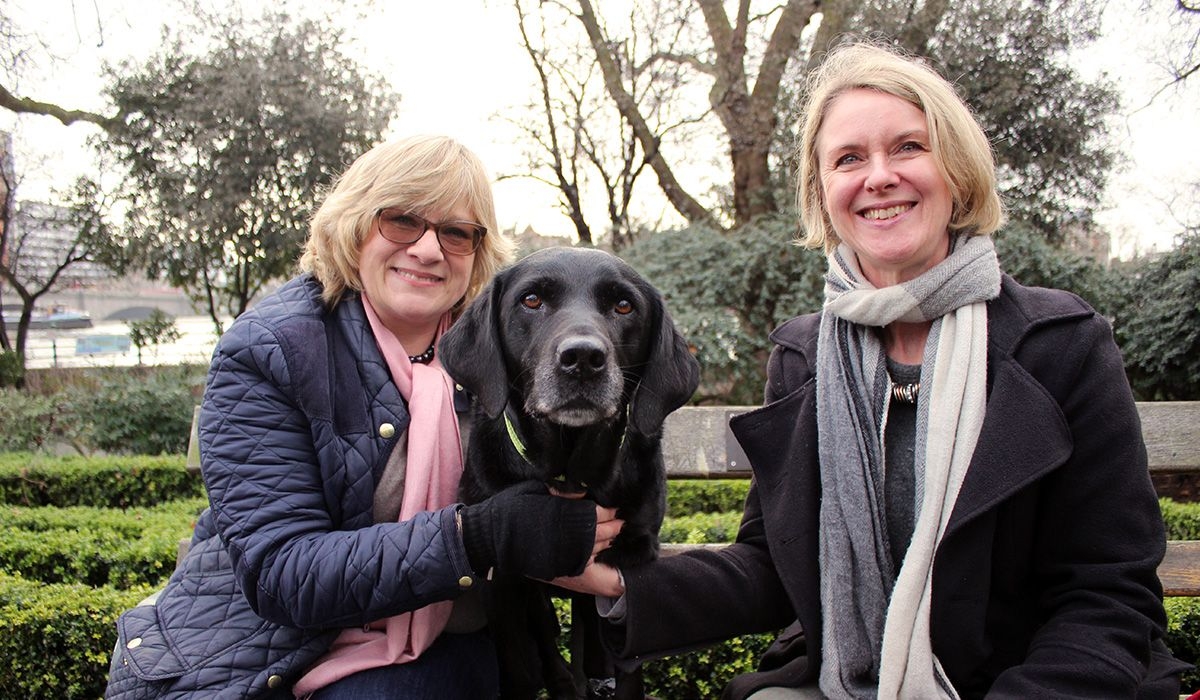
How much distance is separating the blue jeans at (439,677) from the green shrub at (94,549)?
238 cm

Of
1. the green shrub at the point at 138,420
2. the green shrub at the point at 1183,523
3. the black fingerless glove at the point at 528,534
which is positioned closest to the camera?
the black fingerless glove at the point at 528,534

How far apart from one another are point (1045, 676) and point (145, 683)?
2.05m

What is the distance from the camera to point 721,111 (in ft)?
33.3

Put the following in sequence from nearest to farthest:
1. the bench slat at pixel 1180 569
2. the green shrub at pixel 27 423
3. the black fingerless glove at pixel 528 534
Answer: the black fingerless glove at pixel 528 534, the bench slat at pixel 1180 569, the green shrub at pixel 27 423

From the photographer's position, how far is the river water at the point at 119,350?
13.1 metres

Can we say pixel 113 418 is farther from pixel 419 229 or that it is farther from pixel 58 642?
pixel 419 229

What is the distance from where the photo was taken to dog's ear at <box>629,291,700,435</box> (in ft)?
6.93

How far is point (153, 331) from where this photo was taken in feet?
44.1

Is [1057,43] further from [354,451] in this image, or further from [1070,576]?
[354,451]

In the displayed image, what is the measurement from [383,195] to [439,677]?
1326 millimetres

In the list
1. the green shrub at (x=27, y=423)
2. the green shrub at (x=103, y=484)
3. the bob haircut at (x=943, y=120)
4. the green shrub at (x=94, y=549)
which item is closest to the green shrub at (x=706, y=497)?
the green shrub at (x=94, y=549)

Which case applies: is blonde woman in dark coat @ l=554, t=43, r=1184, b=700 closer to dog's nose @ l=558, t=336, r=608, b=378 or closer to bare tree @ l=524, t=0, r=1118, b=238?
dog's nose @ l=558, t=336, r=608, b=378

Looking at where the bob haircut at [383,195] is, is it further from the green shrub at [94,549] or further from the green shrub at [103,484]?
the green shrub at [103,484]

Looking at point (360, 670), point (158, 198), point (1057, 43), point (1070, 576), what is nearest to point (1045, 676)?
point (1070, 576)
